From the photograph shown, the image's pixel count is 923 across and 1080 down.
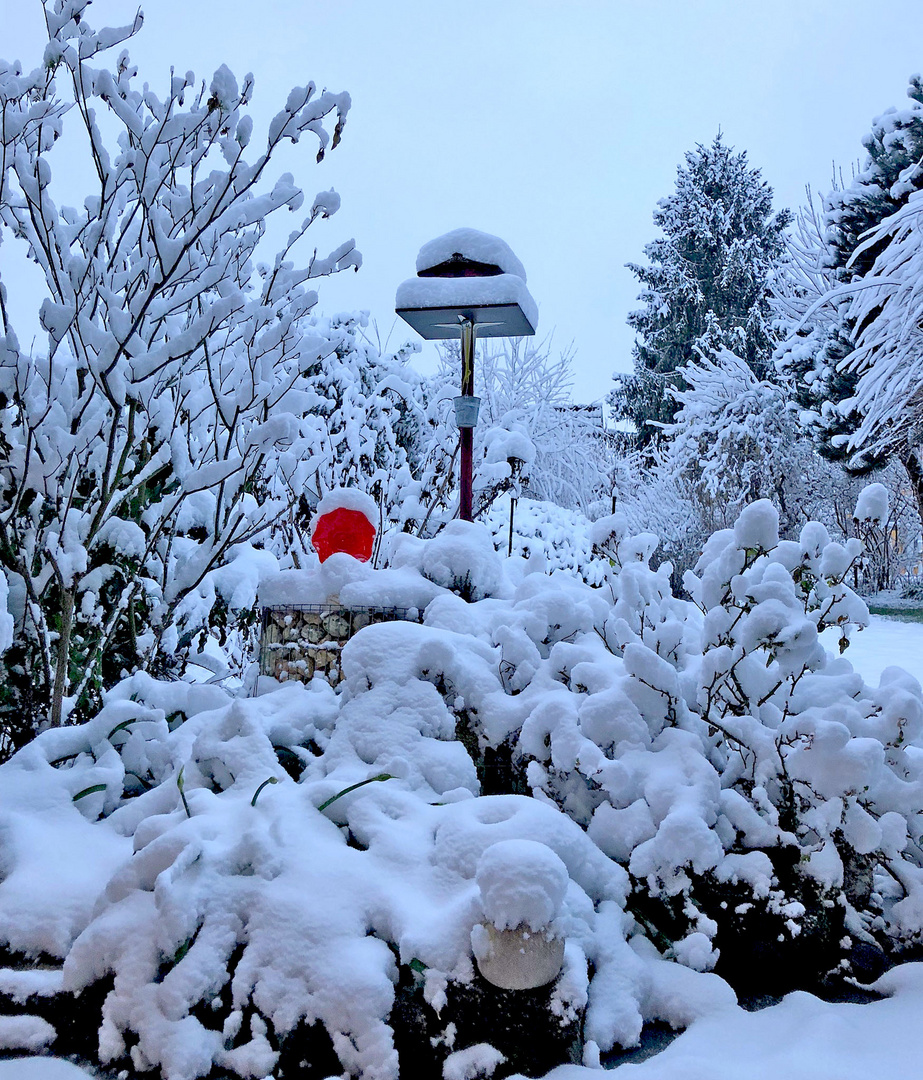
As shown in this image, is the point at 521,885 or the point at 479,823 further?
the point at 479,823

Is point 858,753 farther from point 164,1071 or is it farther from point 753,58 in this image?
point 753,58

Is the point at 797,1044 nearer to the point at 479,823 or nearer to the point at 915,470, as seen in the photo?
the point at 479,823

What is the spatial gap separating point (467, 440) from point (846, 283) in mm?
9604

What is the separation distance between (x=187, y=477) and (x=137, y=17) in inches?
57.9

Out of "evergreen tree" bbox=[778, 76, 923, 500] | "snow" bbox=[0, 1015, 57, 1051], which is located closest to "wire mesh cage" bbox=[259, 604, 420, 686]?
A: "snow" bbox=[0, 1015, 57, 1051]

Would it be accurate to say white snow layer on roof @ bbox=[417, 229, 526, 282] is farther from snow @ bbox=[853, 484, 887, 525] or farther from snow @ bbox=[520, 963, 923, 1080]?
snow @ bbox=[520, 963, 923, 1080]

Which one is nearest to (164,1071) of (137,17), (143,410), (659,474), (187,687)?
(187,687)

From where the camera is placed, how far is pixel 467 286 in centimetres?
446

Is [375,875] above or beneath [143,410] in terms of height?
beneath

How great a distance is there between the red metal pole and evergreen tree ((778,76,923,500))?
8140 mm

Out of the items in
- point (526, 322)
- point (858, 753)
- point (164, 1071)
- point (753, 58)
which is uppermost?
point (753, 58)

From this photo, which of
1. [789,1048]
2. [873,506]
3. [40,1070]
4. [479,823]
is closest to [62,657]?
[40,1070]

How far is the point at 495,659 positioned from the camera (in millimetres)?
2869

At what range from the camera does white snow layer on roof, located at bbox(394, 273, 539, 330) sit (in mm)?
4395
